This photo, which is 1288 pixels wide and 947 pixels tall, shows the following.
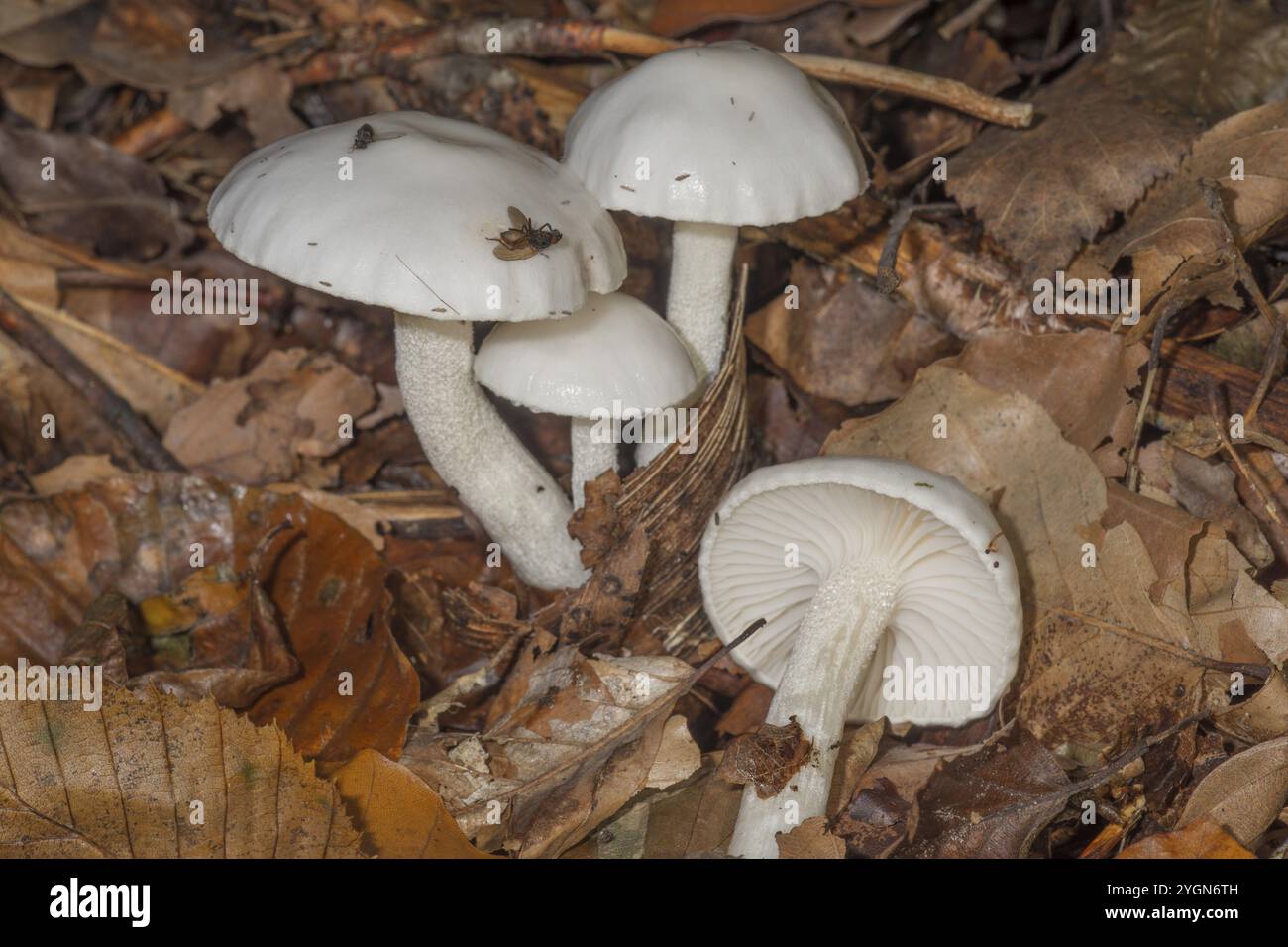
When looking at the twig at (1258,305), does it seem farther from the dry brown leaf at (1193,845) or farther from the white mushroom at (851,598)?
the dry brown leaf at (1193,845)

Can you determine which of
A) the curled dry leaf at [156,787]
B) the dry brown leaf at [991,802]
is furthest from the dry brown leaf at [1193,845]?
the curled dry leaf at [156,787]

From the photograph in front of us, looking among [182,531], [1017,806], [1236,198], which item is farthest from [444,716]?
[1236,198]

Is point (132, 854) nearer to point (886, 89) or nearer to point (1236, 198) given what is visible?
point (886, 89)

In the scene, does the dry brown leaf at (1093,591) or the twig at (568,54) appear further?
the twig at (568,54)

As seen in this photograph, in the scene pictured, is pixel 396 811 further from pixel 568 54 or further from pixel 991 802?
pixel 568 54

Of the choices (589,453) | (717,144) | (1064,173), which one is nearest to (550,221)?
(717,144)

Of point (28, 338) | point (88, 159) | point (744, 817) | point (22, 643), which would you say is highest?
point (88, 159)
